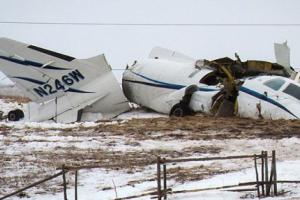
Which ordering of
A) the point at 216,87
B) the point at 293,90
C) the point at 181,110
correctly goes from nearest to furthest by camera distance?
the point at 293,90, the point at 216,87, the point at 181,110

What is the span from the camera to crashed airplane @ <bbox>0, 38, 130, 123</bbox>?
25688 millimetres

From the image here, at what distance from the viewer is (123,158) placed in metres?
14.9

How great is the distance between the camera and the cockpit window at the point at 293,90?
2056cm

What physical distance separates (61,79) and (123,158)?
1144cm

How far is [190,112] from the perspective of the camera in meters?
23.3

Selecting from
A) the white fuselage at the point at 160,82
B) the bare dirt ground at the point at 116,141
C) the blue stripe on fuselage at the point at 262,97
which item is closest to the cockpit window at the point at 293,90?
the blue stripe on fuselage at the point at 262,97

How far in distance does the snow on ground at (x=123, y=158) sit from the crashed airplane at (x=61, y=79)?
4350 mm

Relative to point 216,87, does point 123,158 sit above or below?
below

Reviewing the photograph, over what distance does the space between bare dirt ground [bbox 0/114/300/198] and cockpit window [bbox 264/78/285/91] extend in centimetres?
131

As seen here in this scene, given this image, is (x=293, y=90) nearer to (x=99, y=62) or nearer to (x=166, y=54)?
(x=99, y=62)

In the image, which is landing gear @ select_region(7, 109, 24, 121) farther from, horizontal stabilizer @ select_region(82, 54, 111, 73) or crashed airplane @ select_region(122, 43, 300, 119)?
crashed airplane @ select_region(122, 43, 300, 119)

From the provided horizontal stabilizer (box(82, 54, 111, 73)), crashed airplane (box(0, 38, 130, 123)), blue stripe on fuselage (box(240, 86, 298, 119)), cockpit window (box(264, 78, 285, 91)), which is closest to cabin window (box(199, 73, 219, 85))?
blue stripe on fuselage (box(240, 86, 298, 119))

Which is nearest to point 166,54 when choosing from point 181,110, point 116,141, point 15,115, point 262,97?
point 181,110

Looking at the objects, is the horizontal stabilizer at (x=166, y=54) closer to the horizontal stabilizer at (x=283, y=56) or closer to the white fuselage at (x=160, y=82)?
the white fuselage at (x=160, y=82)
